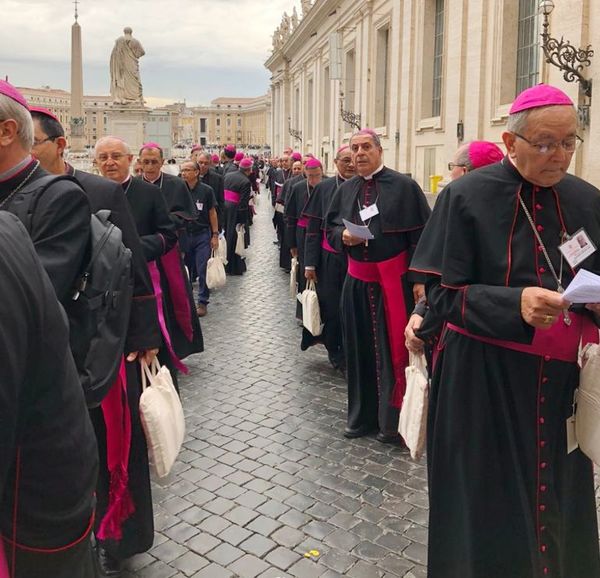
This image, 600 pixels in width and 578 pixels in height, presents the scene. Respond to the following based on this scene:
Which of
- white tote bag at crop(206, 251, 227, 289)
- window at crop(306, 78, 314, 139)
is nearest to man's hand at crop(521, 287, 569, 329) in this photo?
white tote bag at crop(206, 251, 227, 289)

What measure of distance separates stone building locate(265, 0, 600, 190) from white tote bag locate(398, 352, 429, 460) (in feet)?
21.3

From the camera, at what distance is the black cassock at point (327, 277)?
697cm

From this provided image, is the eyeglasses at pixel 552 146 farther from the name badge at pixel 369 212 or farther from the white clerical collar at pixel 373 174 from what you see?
the white clerical collar at pixel 373 174

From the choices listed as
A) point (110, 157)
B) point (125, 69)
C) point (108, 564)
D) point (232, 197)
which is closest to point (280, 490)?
point (108, 564)

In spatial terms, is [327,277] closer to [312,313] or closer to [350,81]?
[312,313]

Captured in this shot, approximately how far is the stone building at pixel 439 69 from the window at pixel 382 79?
0.03m

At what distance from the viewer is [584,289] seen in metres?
2.25

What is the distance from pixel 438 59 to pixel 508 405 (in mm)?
15360

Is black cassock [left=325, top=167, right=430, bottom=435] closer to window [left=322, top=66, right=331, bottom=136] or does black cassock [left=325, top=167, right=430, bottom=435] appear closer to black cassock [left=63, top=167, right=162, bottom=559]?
black cassock [left=63, top=167, right=162, bottom=559]

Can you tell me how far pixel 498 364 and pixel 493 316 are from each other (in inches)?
10.6

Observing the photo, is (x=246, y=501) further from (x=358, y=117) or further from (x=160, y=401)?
(x=358, y=117)

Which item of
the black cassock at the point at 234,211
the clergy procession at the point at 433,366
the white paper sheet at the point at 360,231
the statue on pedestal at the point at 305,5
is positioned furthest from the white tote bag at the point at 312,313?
the statue on pedestal at the point at 305,5

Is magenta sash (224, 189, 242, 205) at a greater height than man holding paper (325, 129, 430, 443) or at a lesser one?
greater

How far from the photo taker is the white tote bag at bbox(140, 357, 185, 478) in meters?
3.44
